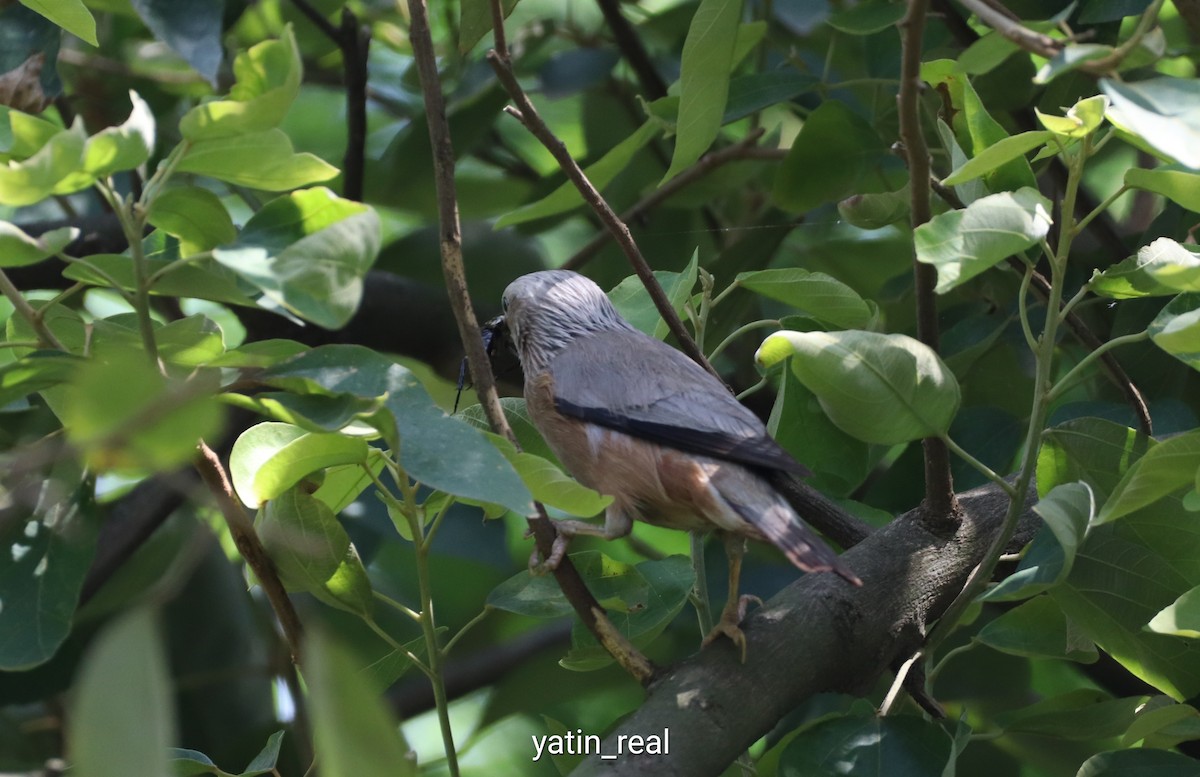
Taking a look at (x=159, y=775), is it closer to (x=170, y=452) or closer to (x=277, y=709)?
(x=170, y=452)

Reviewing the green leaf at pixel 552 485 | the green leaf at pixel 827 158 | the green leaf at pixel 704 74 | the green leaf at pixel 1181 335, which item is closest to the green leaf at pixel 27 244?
the green leaf at pixel 552 485

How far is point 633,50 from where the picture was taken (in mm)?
3576

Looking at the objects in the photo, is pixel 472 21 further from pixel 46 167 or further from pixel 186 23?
pixel 46 167

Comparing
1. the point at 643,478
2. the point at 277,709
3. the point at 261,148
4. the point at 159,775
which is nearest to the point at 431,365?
the point at 277,709

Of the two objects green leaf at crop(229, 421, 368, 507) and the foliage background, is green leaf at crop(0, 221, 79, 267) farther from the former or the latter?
green leaf at crop(229, 421, 368, 507)

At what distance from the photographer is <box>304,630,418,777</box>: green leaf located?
2.78 ft

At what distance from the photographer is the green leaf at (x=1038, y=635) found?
2018 millimetres

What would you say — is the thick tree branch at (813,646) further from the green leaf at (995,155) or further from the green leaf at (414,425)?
the green leaf at (995,155)

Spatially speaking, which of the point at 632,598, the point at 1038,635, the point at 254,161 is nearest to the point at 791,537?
the point at 632,598

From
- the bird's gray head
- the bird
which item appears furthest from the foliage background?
the bird's gray head

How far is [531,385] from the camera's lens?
2.62 meters

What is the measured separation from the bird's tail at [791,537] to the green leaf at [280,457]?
2.26ft

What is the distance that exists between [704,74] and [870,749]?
1219 mm

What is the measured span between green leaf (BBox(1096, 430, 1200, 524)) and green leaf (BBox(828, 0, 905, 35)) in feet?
4.23
